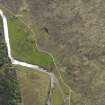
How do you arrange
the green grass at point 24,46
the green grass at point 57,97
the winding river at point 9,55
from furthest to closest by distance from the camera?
the green grass at point 24,46 < the winding river at point 9,55 < the green grass at point 57,97

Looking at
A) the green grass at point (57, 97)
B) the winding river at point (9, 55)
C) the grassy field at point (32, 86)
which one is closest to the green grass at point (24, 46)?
the winding river at point (9, 55)

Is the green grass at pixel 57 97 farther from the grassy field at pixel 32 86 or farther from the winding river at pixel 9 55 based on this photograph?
the winding river at pixel 9 55

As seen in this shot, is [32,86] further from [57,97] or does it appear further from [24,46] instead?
[24,46]

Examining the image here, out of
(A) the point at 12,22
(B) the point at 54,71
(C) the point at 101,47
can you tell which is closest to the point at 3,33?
(A) the point at 12,22

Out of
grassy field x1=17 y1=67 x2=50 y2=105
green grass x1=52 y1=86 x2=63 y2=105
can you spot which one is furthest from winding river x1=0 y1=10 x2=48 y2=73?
green grass x1=52 y1=86 x2=63 y2=105

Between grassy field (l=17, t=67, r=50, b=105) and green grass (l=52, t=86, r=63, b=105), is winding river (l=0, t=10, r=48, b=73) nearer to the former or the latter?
grassy field (l=17, t=67, r=50, b=105)

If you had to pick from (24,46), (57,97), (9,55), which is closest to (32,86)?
(57,97)

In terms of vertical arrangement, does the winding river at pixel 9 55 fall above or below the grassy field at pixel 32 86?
above
